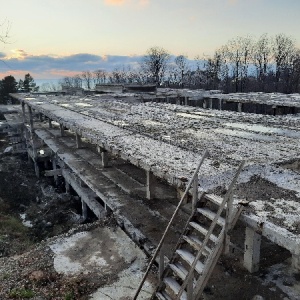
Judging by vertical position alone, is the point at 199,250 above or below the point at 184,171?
below

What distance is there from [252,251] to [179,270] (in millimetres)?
1621

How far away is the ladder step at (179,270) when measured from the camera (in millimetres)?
4598

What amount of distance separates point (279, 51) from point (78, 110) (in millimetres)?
51584

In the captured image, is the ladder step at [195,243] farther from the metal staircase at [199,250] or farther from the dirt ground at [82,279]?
the dirt ground at [82,279]

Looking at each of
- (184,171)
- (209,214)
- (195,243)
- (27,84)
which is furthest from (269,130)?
(27,84)

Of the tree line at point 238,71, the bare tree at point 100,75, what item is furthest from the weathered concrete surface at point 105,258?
the bare tree at point 100,75

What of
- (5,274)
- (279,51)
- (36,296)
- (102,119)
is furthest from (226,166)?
(279,51)

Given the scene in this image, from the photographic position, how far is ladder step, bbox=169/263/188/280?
4.60m

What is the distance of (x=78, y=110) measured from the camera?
16625 millimetres

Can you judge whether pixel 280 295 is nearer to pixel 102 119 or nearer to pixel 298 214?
pixel 298 214

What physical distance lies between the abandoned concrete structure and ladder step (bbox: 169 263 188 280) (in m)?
0.02

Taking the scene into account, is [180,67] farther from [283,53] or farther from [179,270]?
[179,270]

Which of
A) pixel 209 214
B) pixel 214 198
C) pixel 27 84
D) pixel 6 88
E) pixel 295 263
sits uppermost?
pixel 27 84

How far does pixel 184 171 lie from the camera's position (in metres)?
6.29
